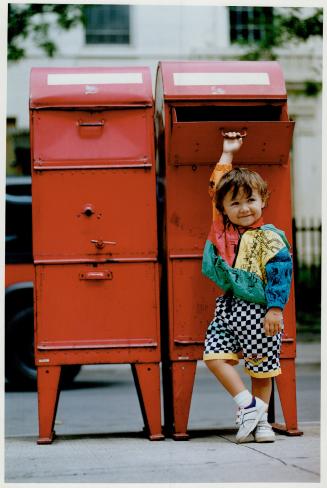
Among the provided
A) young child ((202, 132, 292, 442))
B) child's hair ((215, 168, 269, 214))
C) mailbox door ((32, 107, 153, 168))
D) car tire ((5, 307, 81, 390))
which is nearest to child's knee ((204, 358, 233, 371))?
young child ((202, 132, 292, 442))

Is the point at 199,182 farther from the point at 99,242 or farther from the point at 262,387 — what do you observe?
the point at 262,387

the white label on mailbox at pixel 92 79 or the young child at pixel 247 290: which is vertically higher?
the white label on mailbox at pixel 92 79

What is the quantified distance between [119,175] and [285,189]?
1.01 metres

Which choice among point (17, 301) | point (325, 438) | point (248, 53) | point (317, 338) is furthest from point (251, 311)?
point (248, 53)

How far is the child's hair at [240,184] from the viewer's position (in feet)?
Result: 16.8

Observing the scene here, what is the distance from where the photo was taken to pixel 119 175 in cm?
551

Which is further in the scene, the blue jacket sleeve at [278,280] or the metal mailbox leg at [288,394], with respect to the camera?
the metal mailbox leg at [288,394]

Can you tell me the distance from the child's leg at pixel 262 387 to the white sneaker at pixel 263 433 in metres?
0.13

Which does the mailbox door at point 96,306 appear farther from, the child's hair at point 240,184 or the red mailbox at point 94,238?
the child's hair at point 240,184

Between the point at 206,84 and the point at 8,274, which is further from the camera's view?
the point at 8,274

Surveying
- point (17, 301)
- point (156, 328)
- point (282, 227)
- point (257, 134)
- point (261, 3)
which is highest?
point (261, 3)

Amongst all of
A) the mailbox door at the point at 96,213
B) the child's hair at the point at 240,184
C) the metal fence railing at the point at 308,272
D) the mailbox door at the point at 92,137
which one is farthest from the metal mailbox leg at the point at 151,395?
the metal fence railing at the point at 308,272

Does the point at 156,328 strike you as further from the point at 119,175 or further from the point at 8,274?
the point at 8,274

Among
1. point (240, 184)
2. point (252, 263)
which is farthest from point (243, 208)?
point (252, 263)
